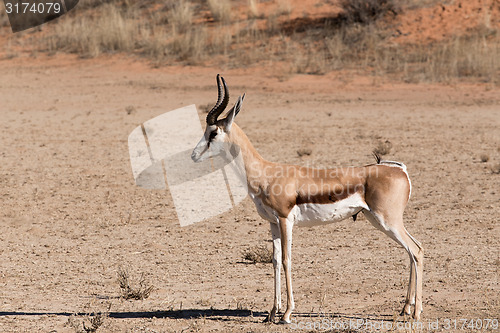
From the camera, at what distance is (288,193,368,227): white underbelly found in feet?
22.2

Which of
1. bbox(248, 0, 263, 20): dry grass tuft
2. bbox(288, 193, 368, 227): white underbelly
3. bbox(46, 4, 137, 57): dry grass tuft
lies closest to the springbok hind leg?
bbox(288, 193, 368, 227): white underbelly

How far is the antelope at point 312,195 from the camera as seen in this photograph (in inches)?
267

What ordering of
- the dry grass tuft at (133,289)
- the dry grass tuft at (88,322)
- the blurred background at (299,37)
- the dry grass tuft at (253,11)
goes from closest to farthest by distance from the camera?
the dry grass tuft at (88,322) → the dry grass tuft at (133,289) → the blurred background at (299,37) → the dry grass tuft at (253,11)

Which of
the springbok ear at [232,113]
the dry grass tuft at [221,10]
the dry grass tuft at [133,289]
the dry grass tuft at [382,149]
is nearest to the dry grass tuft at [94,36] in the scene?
the dry grass tuft at [221,10]

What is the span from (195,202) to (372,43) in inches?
490

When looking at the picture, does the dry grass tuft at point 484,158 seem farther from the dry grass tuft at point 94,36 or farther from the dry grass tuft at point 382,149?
the dry grass tuft at point 94,36

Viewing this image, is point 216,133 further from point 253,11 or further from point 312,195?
point 253,11

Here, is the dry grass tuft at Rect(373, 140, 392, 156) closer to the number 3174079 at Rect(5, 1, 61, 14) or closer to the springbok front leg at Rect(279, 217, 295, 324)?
the springbok front leg at Rect(279, 217, 295, 324)

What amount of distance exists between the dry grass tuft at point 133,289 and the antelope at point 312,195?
1536mm

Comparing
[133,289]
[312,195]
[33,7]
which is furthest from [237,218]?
[33,7]

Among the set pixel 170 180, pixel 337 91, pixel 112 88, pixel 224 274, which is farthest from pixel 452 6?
pixel 224 274

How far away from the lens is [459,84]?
20219mm

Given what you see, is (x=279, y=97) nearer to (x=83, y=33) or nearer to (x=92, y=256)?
(x=83, y=33)

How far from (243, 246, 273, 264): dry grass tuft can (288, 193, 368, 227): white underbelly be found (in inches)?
86.8
